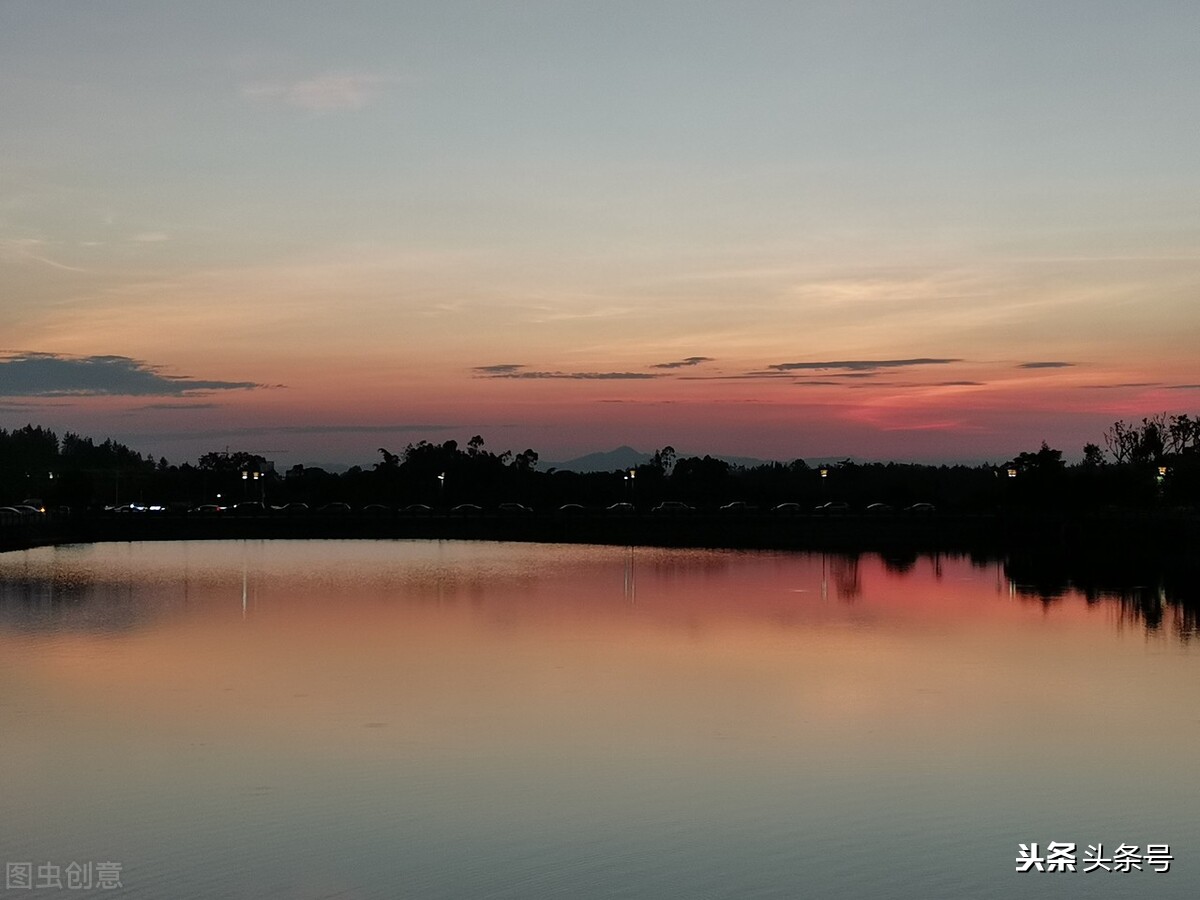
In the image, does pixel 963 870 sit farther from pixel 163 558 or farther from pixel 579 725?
pixel 163 558

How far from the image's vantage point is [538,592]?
170ft

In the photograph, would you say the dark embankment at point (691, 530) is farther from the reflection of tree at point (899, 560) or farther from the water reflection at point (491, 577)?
the water reflection at point (491, 577)

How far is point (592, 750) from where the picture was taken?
21.3 m

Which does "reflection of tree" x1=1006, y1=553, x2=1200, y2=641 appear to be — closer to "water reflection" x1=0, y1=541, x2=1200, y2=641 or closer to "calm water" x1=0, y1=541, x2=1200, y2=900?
"water reflection" x1=0, y1=541, x2=1200, y2=641

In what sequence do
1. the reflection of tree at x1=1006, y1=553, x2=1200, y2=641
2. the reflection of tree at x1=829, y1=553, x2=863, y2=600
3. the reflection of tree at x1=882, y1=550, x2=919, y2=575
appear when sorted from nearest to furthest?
the reflection of tree at x1=1006, y1=553, x2=1200, y2=641, the reflection of tree at x1=829, y1=553, x2=863, y2=600, the reflection of tree at x1=882, y1=550, x2=919, y2=575

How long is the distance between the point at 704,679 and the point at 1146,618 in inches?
740

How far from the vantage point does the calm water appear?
1520 centimetres

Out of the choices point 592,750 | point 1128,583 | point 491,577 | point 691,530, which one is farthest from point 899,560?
point 592,750

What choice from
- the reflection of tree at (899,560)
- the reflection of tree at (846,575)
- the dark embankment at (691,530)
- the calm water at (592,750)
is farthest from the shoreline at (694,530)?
the calm water at (592,750)

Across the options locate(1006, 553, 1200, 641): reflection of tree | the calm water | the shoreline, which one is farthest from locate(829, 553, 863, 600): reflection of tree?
the shoreline

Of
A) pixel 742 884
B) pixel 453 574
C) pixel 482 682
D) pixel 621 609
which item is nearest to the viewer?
pixel 742 884

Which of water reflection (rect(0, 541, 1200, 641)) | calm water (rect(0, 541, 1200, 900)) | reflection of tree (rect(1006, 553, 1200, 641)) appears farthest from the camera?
water reflection (rect(0, 541, 1200, 641))

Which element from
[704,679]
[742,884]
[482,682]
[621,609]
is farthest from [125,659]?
[742,884]

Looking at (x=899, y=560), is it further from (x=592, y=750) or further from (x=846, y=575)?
(x=592, y=750)
